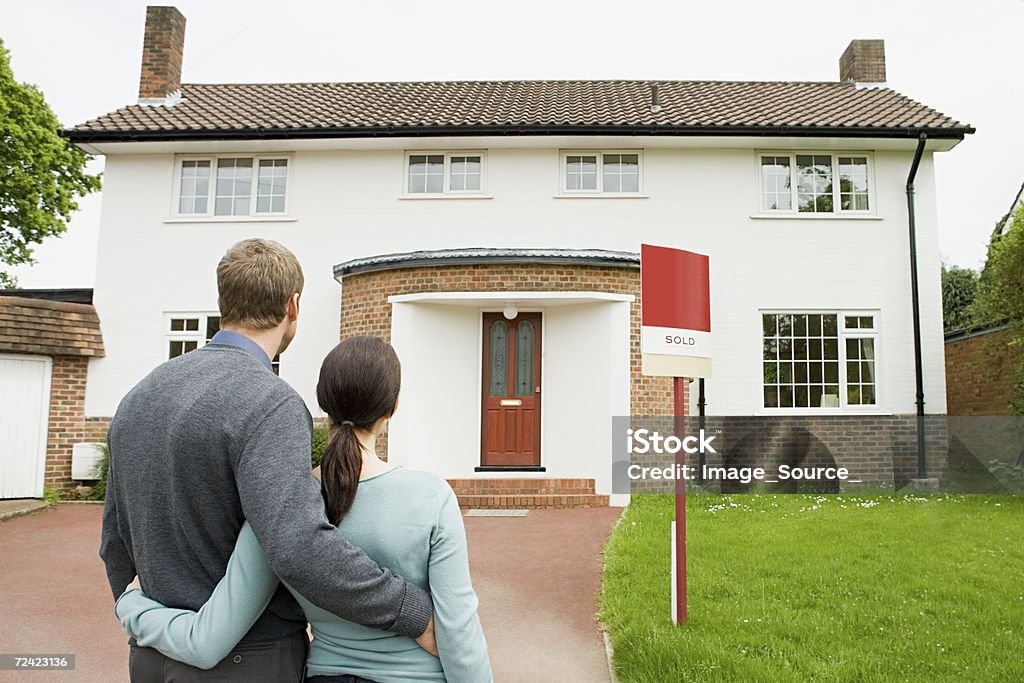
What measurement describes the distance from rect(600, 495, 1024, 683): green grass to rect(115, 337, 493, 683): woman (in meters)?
2.59

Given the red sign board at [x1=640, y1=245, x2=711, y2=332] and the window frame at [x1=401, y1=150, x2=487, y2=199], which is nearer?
the red sign board at [x1=640, y1=245, x2=711, y2=332]

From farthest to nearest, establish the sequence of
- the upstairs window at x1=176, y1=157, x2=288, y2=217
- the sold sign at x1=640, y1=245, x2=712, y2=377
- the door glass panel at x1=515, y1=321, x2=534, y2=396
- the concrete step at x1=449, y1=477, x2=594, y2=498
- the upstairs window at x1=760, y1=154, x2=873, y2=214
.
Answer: the upstairs window at x1=176, y1=157, x2=288, y2=217, the upstairs window at x1=760, y1=154, x2=873, y2=214, the door glass panel at x1=515, y1=321, x2=534, y2=396, the concrete step at x1=449, y1=477, x2=594, y2=498, the sold sign at x1=640, y1=245, x2=712, y2=377

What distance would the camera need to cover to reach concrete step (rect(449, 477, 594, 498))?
10109mm

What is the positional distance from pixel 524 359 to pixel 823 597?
260 inches

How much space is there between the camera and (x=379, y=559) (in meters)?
1.79

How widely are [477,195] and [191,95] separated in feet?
22.9

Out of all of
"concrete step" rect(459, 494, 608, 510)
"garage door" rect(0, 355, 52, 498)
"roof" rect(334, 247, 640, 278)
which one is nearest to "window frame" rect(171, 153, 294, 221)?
"roof" rect(334, 247, 640, 278)

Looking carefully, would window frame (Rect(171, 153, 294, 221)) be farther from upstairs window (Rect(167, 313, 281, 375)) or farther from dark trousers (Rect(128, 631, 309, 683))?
dark trousers (Rect(128, 631, 309, 683))

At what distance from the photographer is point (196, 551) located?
1709 mm

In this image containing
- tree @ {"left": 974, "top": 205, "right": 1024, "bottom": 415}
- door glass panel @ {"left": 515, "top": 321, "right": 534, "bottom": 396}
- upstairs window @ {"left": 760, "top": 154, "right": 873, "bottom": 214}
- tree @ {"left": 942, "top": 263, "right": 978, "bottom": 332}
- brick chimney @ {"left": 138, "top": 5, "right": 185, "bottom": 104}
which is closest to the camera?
tree @ {"left": 974, "top": 205, "right": 1024, "bottom": 415}

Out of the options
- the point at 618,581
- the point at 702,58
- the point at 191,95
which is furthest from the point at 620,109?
the point at 618,581

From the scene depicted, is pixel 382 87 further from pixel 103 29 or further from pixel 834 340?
pixel 834 340

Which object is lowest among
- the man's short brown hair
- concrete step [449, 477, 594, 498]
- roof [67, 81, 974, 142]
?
concrete step [449, 477, 594, 498]

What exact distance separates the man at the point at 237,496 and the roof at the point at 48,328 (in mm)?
11015
